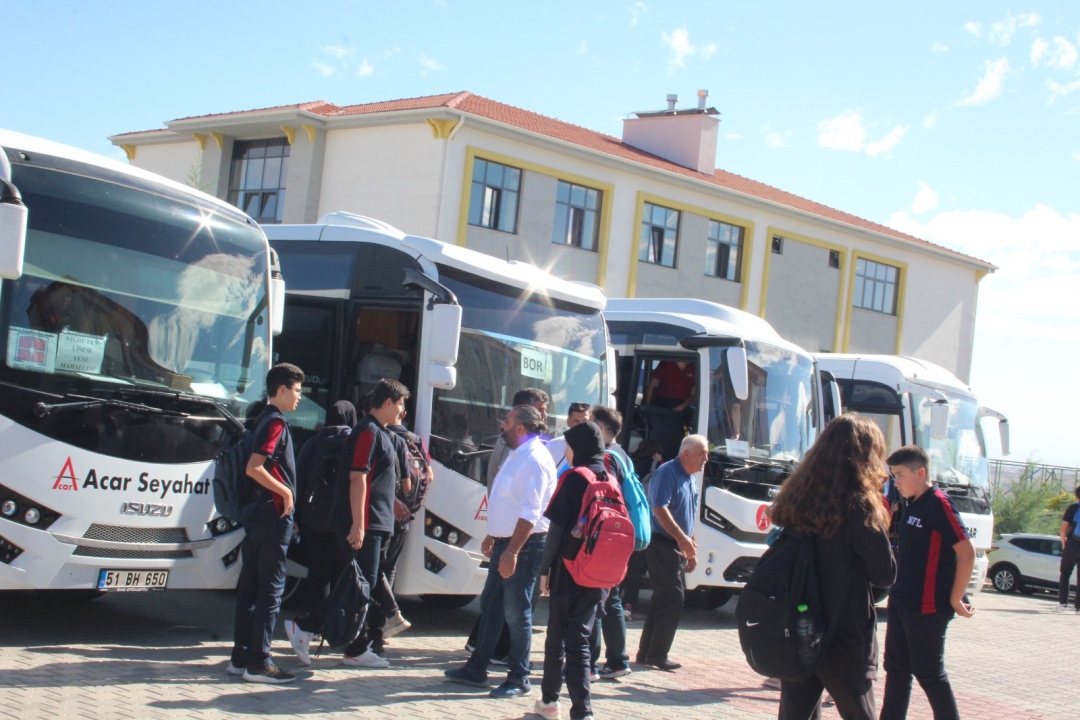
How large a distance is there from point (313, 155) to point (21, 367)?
25.9 meters

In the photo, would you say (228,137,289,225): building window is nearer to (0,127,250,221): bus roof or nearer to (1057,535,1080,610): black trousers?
(1057,535,1080,610): black trousers

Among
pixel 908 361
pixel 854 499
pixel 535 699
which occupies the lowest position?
pixel 535 699

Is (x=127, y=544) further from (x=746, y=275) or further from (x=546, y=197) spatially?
(x=746, y=275)

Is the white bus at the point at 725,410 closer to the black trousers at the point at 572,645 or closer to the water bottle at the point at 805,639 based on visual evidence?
the black trousers at the point at 572,645

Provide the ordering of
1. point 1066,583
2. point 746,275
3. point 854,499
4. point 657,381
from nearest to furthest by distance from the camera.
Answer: point 854,499, point 657,381, point 1066,583, point 746,275

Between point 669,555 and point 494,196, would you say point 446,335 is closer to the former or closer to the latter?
point 669,555

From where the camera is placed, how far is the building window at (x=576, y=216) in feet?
106

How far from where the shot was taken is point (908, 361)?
1639 centimetres

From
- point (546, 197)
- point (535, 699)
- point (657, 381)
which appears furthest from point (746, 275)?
point (535, 699)

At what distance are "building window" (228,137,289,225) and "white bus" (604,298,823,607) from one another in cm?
2162

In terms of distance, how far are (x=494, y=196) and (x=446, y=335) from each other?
2242 cm

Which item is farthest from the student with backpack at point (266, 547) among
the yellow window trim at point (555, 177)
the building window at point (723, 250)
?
the building window at point (723, 250)

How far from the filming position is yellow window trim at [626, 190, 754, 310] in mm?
34000

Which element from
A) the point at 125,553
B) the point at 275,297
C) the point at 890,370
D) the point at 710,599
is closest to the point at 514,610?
the point at 125,553
